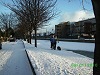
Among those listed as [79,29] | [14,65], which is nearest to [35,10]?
[14,65]

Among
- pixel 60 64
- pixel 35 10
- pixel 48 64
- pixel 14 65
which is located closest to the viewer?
pixel 60 64

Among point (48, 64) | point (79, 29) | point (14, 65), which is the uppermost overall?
point (79, 29)

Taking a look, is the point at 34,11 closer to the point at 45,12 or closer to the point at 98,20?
the point at 45,12

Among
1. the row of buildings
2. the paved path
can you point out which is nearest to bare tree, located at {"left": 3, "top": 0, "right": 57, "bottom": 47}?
the paved path

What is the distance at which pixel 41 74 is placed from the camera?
8.69 meters

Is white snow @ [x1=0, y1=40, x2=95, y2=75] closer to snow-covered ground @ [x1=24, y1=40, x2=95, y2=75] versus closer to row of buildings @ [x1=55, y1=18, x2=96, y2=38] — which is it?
snow-covered ground @ [x1=24, y1=40, x2=95, y2=75]

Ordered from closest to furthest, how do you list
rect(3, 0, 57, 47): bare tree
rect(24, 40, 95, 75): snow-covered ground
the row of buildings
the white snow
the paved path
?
rect(24, 40, 95, 75): snow-covered ground, the white snow, the paved path, rect(3, 0, 57, 47): bare tree, the row of buildings

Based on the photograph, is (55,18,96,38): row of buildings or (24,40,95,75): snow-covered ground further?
(55,18,96,38): row of buildings

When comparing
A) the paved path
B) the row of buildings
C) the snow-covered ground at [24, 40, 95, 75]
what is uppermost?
the row of buildings

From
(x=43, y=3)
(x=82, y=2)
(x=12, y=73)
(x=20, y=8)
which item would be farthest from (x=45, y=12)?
(x=82, y=2)

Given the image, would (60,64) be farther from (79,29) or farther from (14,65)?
(79,29)

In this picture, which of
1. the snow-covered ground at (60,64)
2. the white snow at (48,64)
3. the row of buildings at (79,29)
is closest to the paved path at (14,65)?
the white snow at (48,64)

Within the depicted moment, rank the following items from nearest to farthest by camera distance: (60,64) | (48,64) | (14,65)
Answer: (60,64), (48,64), (14,65)

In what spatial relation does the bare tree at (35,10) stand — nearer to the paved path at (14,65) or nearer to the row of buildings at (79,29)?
the paved path at (14,65)
